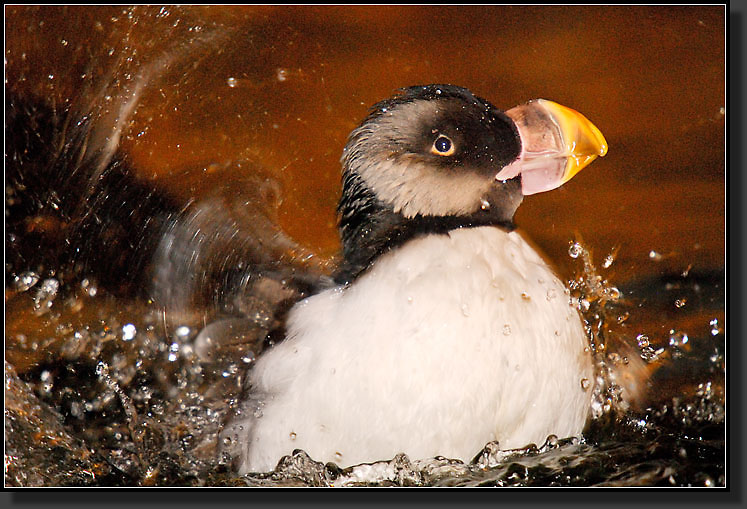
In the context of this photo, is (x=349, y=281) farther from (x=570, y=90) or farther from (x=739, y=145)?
(x=739, y=145)

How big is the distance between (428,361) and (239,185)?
69 centimetres

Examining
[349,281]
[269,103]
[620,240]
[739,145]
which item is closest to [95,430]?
[349,281]

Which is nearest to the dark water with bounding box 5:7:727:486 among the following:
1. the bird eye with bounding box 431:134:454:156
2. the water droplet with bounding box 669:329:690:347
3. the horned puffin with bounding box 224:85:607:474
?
the water droplet with bounding box 669:329:690:347

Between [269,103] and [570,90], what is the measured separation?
28.4 inches

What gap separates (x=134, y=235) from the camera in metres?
1.84

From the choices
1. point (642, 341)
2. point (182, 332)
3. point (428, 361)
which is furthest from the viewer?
Answer: point (642, 341)

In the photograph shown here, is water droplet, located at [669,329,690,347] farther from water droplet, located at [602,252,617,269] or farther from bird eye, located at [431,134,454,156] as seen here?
bird eye, located at [431,134,454,156]

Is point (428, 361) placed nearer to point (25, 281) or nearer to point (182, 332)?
point (182, 332)

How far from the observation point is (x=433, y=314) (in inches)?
59.1

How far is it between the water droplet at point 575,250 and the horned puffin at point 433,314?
0.30 meters

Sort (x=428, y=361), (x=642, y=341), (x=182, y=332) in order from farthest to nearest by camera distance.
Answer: (x=642, y=341) < (x=182, y=332) < (x=428, y=361)

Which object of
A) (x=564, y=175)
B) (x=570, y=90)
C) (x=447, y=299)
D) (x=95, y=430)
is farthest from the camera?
(x=570, y=90)

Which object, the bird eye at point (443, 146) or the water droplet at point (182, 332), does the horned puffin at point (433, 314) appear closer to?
the bird eye at point (443, 146)

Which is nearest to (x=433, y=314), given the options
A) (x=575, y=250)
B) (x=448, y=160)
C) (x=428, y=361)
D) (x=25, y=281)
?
(x=428, y=361)
